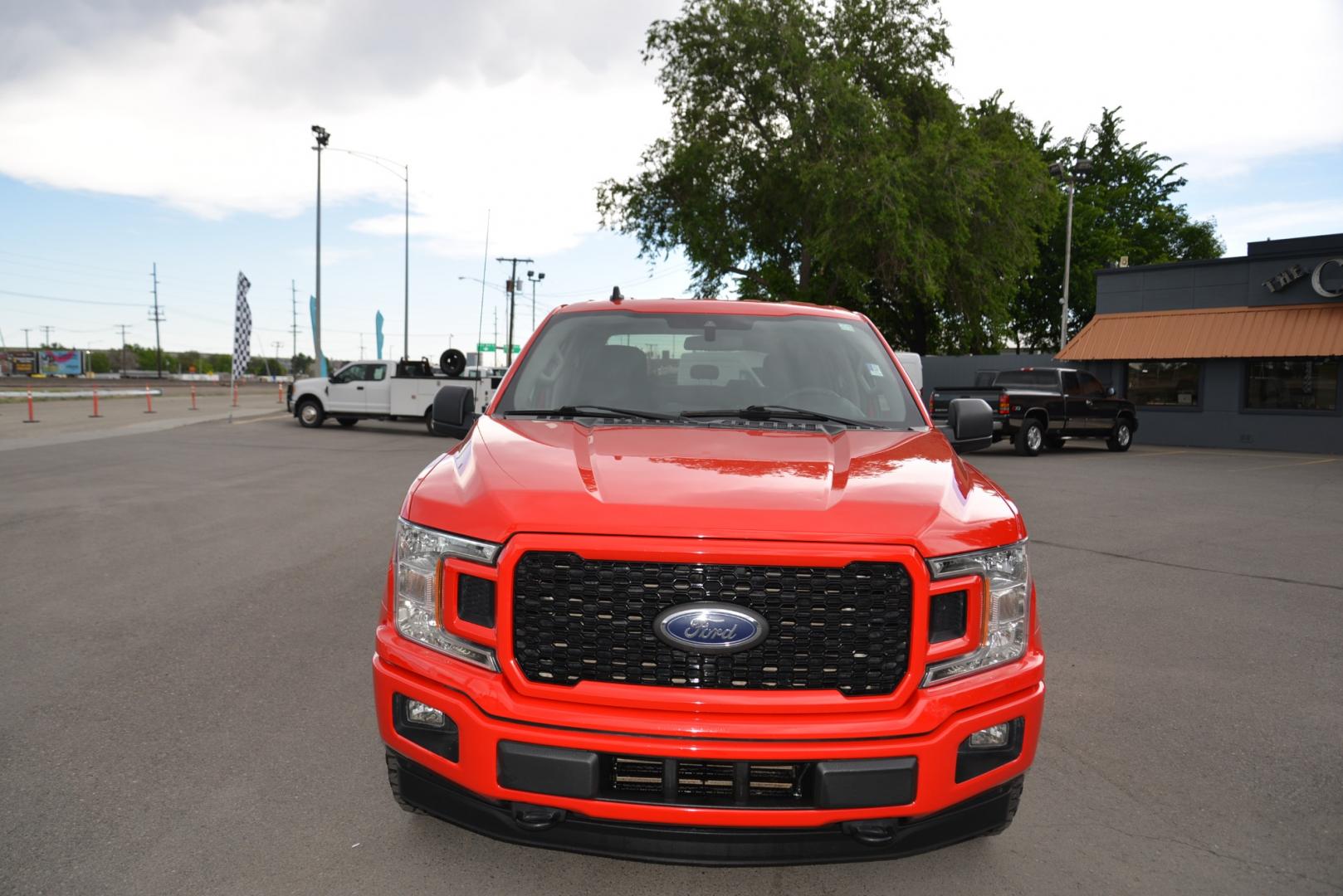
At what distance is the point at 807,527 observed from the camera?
2492 millimetres

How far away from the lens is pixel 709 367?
4.12 meters

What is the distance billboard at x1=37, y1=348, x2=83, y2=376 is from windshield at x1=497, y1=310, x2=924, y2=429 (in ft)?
351

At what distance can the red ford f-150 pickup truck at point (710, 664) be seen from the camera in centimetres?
242

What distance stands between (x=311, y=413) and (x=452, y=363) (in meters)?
6.04

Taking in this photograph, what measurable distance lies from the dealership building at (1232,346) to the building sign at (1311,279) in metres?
0.03

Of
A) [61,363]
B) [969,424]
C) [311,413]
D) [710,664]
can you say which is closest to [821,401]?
[969,424]

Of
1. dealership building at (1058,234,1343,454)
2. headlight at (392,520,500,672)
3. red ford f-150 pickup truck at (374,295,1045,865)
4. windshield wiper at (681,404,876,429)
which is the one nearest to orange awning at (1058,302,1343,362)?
dealership building at (1058,234,1343,454)

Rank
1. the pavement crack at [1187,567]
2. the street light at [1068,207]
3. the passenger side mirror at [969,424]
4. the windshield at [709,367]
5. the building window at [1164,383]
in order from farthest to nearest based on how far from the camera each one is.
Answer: the street light at [1068,207]
the building window at [1164,383]
the pavement crack at [1187,567]
the passenger side mirror at [969,424]
the windshield at [709,367]

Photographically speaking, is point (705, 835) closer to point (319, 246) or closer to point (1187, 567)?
point (1187, 567)

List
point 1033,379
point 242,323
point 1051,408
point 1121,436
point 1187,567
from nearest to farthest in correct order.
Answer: point 1187,567
point 1051,408
point 1033,379
point 1121,436
point 242,323

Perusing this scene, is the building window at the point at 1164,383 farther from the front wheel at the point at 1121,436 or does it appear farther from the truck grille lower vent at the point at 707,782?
the truck grille lower vent at the point at 707,782

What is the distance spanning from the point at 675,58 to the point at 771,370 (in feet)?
93.1

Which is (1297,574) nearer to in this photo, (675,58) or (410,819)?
(410,819)

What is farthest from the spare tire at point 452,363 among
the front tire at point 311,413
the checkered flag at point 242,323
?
the checkered flag at point 242,323
